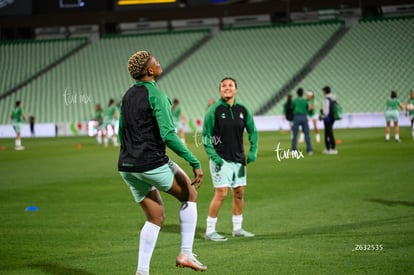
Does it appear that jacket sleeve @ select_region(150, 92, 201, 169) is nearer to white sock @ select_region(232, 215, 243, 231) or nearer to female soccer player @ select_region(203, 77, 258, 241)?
female soccer player @ select_region(203, 77, 258, 241)

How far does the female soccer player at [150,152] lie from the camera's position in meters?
7.00

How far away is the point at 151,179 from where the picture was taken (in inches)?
278

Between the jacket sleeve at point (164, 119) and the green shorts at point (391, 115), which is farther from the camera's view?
the green shorts at point (391, 115)

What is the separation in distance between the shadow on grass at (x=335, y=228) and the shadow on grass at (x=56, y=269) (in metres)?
2.97

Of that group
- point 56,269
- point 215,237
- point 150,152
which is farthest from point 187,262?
point 215,237

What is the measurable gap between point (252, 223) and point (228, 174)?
65.8 inches

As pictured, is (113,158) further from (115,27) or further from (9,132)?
(115,27)

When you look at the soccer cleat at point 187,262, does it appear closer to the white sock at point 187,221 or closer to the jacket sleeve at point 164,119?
the white sock at point 187,221

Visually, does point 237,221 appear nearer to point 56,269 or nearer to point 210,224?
point 210,224

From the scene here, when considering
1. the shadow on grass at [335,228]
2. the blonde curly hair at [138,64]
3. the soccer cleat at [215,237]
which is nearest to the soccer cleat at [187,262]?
the blonde curly hair at [138,64]

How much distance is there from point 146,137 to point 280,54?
47062 millimetres

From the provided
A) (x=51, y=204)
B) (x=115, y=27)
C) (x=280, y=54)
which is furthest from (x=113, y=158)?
(x=115, y=27)

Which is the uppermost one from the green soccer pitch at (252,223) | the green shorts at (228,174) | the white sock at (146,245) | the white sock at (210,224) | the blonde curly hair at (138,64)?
the blonde curly hair at (138,64)

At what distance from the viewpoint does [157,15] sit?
181 ft
